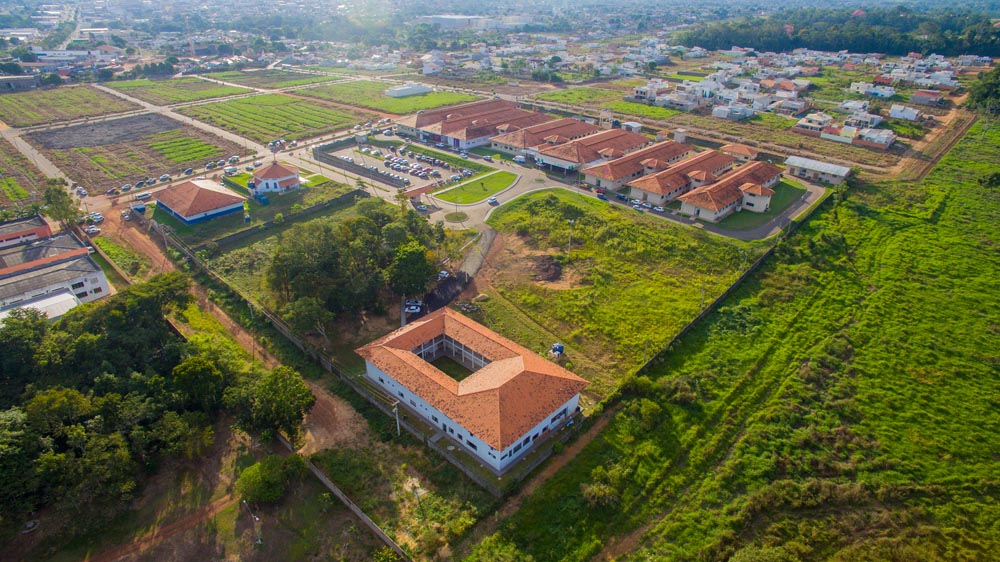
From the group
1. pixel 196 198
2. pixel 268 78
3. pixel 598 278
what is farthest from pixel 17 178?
pixel 268 78

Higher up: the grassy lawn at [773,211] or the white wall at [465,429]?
the grassy lawn at [773,211]

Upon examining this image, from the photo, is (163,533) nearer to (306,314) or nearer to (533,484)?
(306,314)

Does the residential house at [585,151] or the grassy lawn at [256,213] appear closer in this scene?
the grassy lawn at [256,213]

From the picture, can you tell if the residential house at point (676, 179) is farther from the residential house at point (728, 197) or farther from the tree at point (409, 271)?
the tree at point (409, 271)

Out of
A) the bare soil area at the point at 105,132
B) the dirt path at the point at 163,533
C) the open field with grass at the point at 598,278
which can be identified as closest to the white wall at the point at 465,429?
the open field with grass at the point at 598,278

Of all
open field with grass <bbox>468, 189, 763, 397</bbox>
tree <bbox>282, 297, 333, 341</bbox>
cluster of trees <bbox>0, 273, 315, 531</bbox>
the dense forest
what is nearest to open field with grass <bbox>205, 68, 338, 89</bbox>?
open field with grass <bbox>468, 189, 763, 397</bbox>

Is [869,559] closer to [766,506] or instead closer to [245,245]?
[766,506]

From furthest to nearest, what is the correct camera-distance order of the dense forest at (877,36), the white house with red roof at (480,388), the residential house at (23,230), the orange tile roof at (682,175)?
the dense forest at (877,36)
the orange tile roof at (682,175)
the residential house at (23,230)
the white house with red roof at (480,388)
